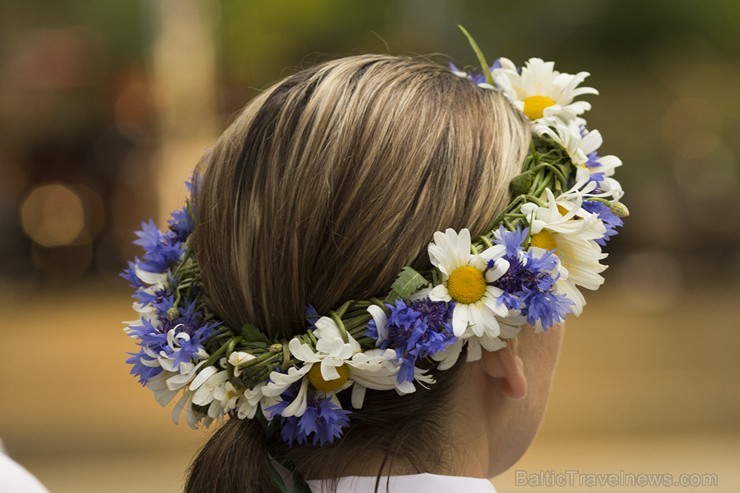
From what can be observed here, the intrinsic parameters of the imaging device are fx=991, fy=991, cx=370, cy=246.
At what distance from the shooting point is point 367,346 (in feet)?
5.30

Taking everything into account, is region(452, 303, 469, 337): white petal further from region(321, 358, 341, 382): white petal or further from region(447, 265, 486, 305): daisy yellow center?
region(321, 358, 341, 382): white petal

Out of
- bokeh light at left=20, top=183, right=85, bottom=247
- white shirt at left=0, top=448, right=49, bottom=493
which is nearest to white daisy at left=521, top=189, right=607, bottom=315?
white shirt at left=0, top=448, right=49, bottom=493

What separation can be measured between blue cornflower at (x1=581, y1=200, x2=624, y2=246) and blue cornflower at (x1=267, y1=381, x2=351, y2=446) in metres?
0.55

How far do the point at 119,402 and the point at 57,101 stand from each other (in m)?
6.04

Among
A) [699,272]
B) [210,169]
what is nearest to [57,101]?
[699,272]

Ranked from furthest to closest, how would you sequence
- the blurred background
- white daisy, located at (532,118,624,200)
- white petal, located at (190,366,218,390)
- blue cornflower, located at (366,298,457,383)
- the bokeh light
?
the bokeh light, the blurred background, white daisy, located at (532,118,624,200), white petal, located at (190,366,218,390), blue cornflower, located at (366,298,457,383)

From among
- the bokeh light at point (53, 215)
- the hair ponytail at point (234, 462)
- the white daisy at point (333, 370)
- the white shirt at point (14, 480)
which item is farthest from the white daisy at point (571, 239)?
the bokeh light at point (53, 215)

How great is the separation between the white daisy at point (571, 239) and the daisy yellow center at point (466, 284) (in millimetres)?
114

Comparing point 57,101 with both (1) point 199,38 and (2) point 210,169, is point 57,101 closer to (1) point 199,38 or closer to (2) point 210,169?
(1) point 199,38

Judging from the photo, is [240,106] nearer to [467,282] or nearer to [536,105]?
[536,105]

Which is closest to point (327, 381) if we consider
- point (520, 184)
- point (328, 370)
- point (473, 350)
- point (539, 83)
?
point (328, 370)

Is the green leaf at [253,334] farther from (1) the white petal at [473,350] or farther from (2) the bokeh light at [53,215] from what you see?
(2) the bokeh light at [53,215]

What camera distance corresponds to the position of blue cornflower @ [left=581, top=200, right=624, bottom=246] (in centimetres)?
175

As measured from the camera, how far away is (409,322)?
1.55m
